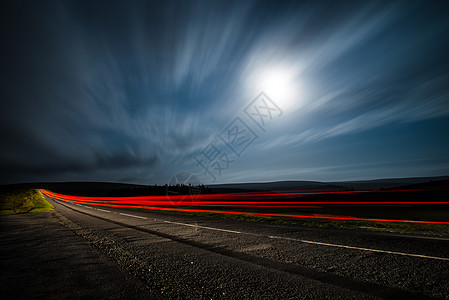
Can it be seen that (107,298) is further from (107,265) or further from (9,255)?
(9,255)

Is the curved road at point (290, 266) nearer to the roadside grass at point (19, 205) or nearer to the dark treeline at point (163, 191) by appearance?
the roadside grass at point (19, 205)

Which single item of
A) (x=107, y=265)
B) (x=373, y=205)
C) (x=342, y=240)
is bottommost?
(x=373, y=205)

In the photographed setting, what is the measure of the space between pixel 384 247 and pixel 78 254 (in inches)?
304

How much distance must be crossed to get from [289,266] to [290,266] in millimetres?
20

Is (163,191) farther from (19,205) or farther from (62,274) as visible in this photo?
(62,274)

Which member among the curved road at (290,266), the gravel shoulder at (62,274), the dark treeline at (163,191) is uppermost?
the dark treeline at (163,191)

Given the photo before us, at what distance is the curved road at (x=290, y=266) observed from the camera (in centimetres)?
300

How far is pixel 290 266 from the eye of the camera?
4.02 m

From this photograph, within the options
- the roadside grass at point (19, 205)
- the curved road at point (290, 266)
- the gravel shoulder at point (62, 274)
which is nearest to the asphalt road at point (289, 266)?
the curved road at point (290, 266)

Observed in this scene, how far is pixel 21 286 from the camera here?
11.0 feet

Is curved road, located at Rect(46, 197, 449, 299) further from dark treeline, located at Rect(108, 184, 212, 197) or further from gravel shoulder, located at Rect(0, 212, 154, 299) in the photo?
dark treeline, located at Rect(108, 184, 212, 197)

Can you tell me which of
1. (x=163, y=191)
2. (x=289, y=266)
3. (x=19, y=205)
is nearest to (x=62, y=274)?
(x=289, y=266)

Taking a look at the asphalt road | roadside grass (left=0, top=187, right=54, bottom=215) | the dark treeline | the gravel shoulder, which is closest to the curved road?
the asphalt road

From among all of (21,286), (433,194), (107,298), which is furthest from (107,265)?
(433,194)
